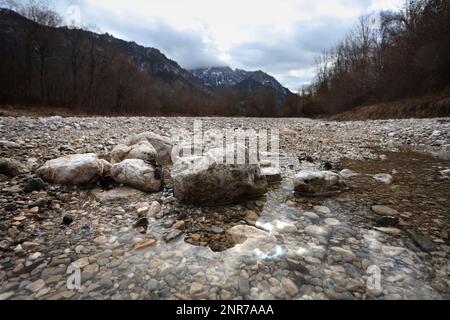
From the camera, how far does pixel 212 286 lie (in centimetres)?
140

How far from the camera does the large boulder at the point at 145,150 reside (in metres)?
3.56

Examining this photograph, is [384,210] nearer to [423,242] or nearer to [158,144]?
[423,242]

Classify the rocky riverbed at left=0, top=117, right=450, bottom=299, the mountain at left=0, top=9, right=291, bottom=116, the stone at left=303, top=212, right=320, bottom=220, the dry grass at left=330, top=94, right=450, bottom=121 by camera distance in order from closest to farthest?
the rocky riverbed at left=0, top=117, right=450, bottom=299 < the stone at left=303, top=212, right=320, bottom=220 < the dry grass at left=330, top=94, right=450, bottom=121 < the mountain at left=0, top=9, right=291, bottom=116

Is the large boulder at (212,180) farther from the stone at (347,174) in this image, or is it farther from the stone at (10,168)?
the stone at (10,168)

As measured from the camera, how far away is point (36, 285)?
1.38 metres

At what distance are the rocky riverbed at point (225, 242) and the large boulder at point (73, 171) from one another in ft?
0.29

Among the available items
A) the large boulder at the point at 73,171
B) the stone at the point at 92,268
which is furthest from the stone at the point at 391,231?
the large boulder at the point at 73,171

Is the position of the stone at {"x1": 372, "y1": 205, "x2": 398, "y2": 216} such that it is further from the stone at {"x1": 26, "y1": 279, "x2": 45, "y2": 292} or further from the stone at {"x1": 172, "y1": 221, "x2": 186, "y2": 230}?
the stone at {"x1": 26, "y1": 279, "x2": 45, "y2": 292}

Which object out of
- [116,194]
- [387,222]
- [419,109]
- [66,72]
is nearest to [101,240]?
[116,194]

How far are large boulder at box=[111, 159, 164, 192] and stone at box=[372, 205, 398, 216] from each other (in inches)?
97.6

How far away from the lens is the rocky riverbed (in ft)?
4.55

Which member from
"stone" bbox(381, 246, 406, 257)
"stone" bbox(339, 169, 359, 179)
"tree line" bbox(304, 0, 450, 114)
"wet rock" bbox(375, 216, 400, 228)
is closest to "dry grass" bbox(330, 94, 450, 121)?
"tree line" bbox(304, 0, 450, 114)
